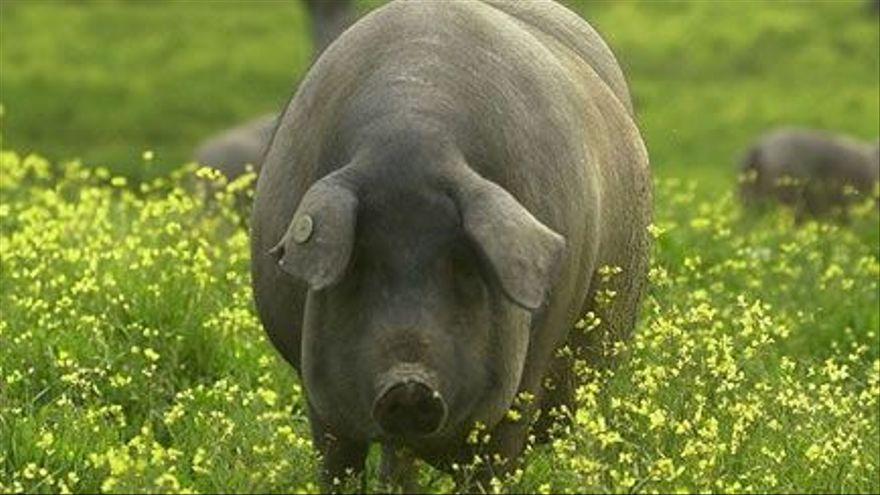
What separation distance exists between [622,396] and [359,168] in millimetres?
2009

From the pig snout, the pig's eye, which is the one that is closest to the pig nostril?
the pig snout

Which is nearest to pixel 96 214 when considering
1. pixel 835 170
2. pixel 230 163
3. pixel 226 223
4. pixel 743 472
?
pixel 226 223

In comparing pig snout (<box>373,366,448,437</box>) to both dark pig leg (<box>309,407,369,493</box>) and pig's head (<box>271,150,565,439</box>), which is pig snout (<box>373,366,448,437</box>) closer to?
pig's head (<box>271,150,565,439</box>)

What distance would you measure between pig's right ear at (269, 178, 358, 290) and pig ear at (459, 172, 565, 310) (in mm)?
364

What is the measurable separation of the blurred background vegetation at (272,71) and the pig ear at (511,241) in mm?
23297

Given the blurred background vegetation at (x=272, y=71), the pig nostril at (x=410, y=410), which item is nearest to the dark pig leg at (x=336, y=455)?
the pig nostril at (x=410, y=410)

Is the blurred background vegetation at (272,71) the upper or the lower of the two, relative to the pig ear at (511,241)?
lower

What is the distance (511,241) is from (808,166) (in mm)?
20754

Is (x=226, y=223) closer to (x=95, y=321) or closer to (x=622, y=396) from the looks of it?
(x=95, y=321)

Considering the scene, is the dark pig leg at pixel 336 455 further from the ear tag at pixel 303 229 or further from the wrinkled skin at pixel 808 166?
the wrinkled skin at pixel 808 166

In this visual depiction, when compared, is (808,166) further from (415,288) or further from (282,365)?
(415,288)

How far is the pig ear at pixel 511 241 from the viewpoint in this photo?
6.41m

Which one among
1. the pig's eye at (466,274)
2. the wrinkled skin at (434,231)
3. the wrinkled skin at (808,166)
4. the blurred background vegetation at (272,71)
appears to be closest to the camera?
the wrinkled skin at (434,231)

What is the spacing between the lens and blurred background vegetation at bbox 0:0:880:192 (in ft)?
112
